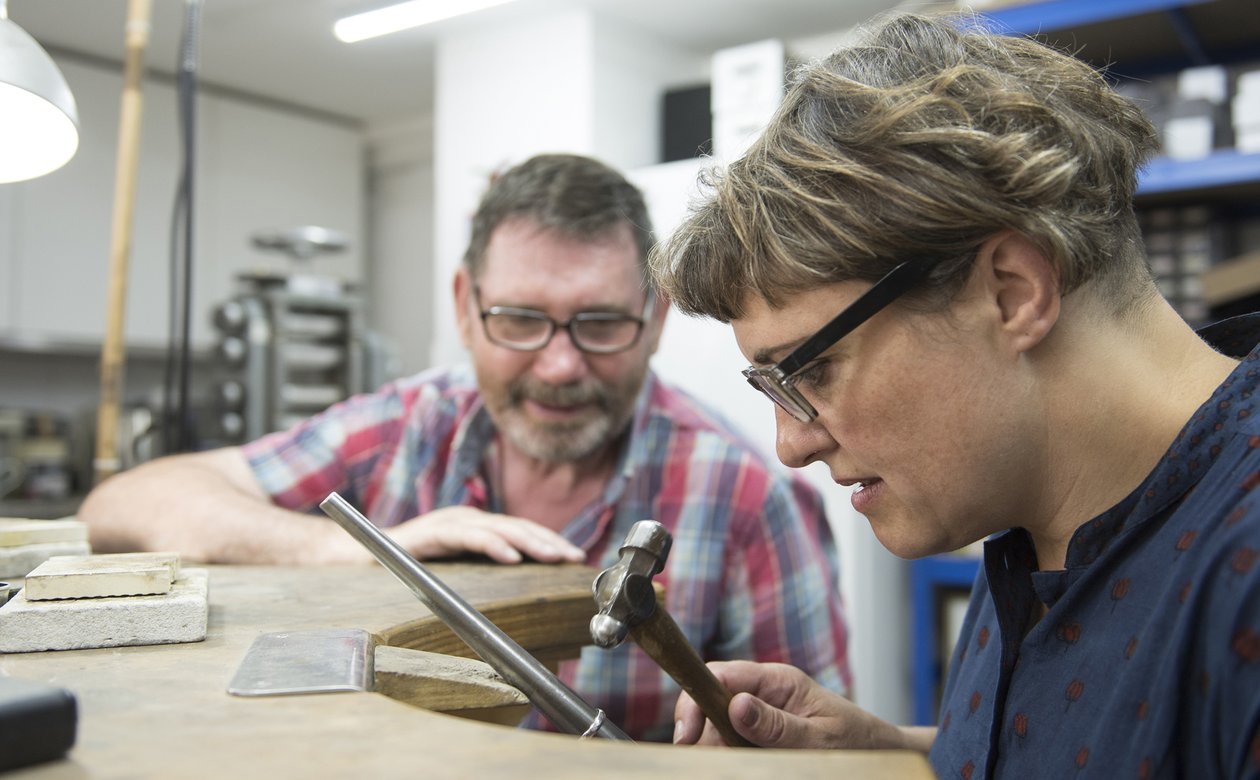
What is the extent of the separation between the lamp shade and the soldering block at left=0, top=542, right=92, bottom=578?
42 centimetres

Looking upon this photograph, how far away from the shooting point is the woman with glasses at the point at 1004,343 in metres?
0.75

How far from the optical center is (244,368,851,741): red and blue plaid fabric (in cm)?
161

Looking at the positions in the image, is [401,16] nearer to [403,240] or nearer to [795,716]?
[403,240]

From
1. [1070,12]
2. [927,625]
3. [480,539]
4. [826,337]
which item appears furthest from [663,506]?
[1070,12]

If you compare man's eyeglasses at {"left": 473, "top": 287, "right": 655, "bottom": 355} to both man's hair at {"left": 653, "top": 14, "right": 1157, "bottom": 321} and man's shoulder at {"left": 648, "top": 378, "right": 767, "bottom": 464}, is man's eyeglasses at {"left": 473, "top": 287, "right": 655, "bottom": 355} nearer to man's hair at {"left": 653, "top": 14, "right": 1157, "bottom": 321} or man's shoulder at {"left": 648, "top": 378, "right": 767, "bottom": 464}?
man's shoulder at {"left": 648, "top": 378, "right": 767, "bottom": 464}

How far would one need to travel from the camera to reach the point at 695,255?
0.93 metres

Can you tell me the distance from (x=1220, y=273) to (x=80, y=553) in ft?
7.85

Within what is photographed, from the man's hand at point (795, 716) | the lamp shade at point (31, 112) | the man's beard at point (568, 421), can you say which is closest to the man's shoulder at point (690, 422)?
the man's beard at point (568, 421)

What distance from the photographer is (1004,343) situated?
2.64 ft

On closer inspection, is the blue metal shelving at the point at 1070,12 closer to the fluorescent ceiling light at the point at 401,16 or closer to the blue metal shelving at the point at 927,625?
the blue metal shelving at the point at 927,625

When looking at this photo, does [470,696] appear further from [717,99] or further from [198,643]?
[717,99]

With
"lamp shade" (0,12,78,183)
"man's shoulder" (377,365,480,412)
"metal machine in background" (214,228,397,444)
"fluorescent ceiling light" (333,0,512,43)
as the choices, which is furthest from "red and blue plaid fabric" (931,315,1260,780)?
"fluorescent ceiling light" (333,0,512,43)

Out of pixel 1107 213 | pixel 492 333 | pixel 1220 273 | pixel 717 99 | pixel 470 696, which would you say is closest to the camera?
pixel 470 696

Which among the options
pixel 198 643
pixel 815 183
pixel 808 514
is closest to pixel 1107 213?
pixel 815 183
